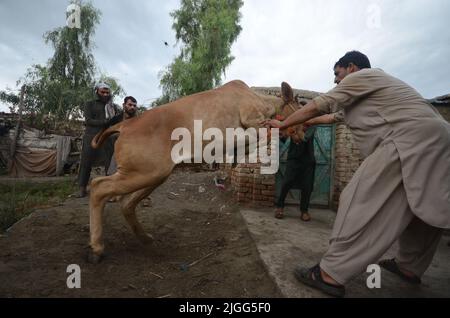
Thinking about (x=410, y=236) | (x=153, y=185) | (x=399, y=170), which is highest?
(x=399, y=170)

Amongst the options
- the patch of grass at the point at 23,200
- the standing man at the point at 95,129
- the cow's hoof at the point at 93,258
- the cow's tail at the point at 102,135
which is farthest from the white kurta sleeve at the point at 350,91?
the patch of grass at the point at 23,200

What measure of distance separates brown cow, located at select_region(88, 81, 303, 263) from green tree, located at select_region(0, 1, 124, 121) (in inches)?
638

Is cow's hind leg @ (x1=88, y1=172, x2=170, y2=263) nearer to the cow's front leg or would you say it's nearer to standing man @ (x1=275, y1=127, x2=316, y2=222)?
the cow's front leg

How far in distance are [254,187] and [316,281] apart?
356 cm

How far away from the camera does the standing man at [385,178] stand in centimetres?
213

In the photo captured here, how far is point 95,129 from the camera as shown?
18.7 ft

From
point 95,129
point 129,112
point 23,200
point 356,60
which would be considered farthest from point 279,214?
point 23,200

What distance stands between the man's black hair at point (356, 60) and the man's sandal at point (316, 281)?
1896 mm

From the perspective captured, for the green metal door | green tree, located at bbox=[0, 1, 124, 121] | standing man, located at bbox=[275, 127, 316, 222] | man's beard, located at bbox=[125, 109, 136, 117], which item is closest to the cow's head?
standing man, located at bbox=[275, 127, 316, 222]

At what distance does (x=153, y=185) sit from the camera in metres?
3.13

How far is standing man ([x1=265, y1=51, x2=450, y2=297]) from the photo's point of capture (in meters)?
2.13
